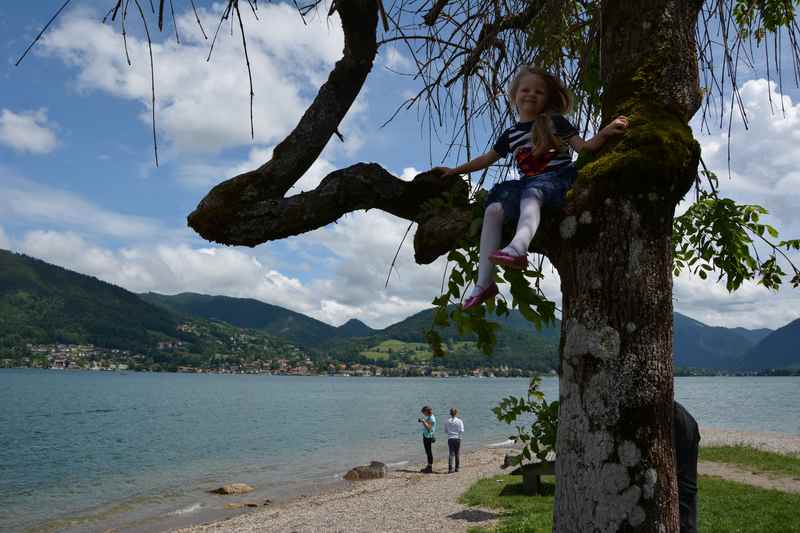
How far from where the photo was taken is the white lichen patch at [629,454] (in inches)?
81.2

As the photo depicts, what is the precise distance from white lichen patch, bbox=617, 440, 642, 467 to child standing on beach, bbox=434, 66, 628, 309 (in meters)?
0.73

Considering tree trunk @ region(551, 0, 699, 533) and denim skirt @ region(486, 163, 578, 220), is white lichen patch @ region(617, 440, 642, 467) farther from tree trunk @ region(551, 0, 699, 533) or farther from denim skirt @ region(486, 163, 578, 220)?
denim skirt @ region(486, 163, 578, 220)

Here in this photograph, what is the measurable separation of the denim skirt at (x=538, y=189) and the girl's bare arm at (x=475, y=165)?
480mm

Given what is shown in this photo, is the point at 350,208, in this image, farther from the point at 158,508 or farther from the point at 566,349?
the point at 158,508

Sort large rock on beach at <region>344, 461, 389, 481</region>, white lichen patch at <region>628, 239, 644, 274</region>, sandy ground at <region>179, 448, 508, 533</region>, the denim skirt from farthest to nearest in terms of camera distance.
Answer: large rock on beach at <region>344, 461, 389, 481</region> < sandy ground at <region>179, 448, 508, 533</region> < the denim skirt < white lichen patch at <region>628, 239, 644, 274</region>

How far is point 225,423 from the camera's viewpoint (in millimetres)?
72312

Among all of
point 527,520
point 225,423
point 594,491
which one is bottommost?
point 225,423

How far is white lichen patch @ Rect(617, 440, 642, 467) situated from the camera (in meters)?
2.06

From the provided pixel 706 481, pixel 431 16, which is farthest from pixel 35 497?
pixel 431 16

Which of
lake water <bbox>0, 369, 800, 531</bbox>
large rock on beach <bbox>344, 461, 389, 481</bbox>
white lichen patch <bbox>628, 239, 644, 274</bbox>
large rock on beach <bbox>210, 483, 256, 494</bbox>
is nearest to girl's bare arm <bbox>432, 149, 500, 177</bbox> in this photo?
white lichen patch <bbox>628, 239, 644, 274</bbox>

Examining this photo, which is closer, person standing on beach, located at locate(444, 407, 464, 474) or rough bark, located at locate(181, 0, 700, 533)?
rough bark, located at locate(181, 0, 700, 533)

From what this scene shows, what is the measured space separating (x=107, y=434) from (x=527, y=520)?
190 ft

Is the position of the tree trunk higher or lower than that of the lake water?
higher

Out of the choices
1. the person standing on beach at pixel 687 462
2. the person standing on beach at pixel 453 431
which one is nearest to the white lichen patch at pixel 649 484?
the person standing on beach at pixel 687 462
